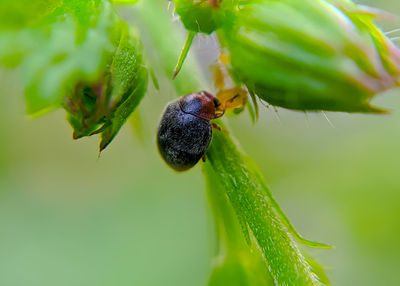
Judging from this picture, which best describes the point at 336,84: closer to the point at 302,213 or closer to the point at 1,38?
the point at 1,38

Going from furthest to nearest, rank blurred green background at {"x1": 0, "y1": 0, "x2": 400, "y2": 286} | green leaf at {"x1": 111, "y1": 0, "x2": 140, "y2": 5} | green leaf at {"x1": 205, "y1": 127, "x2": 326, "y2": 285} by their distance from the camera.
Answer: blurred green background at {"x1": 0, "y1": 0, "x2": 400, "y2": 286} → green leaf at {"x1": 111, "y1": 0, "x2": 140, "y2": 5} → green leaf at {"x1": 205, "y1": 127, "x2": 326, "y2": 285}

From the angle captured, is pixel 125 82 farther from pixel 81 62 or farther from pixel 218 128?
pixel 218 128

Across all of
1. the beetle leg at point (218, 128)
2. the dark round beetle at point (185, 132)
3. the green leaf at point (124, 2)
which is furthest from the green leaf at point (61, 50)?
the beetle leg at point (218, 128)

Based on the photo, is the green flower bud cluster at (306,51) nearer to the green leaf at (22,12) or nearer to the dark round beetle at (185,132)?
the dark round beetle at (185,132)

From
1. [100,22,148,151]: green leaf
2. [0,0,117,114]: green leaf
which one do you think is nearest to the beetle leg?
[100,22,148,151]: green leaf

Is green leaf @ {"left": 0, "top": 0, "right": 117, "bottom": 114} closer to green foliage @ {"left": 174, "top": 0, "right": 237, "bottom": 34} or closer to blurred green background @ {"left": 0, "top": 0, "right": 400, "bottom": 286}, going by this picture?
green foliage @ {"left": 174, "top": 0, "right": 237, "bottom": 34}
